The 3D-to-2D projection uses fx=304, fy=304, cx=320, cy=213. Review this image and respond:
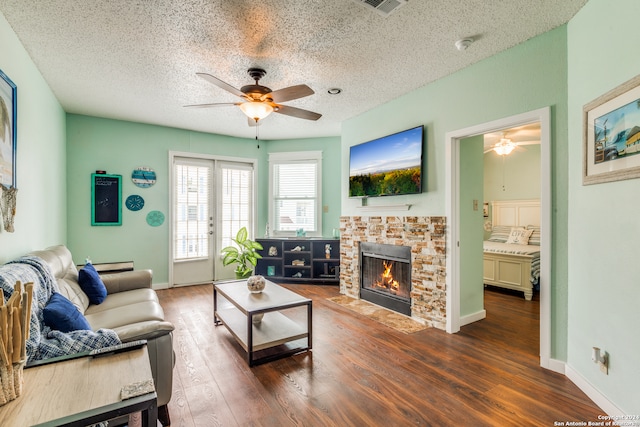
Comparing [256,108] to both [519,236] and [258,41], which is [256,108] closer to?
[258,41]

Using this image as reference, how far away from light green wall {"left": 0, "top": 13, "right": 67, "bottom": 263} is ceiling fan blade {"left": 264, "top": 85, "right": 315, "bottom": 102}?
202cm

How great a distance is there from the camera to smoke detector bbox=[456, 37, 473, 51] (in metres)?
2.58

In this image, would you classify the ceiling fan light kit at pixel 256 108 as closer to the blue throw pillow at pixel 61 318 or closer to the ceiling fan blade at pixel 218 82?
the ceiling fan blade at pixel 218 82

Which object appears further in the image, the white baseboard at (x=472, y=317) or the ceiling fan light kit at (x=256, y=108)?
the white baseboard at (x=472, y=317)

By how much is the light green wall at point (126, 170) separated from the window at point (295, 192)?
3.14ft

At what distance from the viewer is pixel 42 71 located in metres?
3.16

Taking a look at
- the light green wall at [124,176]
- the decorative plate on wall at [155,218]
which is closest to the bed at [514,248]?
the light green wall at [124,176]

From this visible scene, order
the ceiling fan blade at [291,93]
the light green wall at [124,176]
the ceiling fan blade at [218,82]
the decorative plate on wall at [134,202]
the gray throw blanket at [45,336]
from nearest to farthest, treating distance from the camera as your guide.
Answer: the gray throw blanket at [45,336] → the ceiling fan blade at [218,82] → the ceiling fan blade at [291,93] → the light green wall at [124,176] → the decorative plate on wall at [134,202]

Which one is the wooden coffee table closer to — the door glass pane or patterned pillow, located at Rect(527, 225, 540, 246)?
the door glass pane

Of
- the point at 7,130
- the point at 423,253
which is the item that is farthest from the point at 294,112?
the point at 7,130

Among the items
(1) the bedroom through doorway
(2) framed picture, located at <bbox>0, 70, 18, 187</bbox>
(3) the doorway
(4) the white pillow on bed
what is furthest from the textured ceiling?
(4) the white pillow on bed

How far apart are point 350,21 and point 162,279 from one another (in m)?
4.83

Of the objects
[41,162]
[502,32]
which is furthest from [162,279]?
[502,32]

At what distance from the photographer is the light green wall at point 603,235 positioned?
69.8 inches
